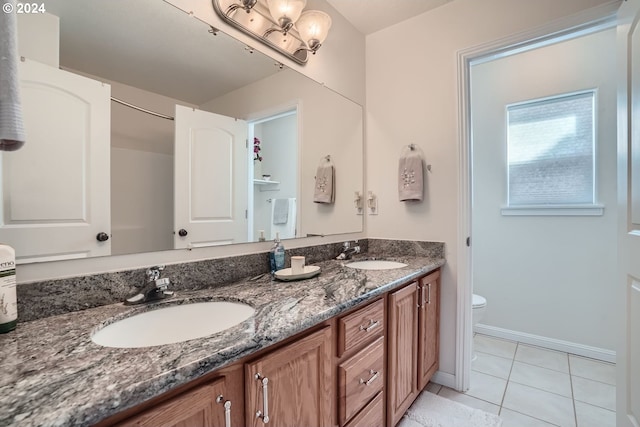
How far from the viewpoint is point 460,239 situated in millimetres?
1786

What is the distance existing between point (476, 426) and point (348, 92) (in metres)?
2.09

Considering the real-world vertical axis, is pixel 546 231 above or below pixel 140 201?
below

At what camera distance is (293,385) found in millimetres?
814

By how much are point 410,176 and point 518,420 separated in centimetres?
145

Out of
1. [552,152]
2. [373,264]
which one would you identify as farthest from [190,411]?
[552,152]

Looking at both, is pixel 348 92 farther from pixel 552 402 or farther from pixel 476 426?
pixel 552 402

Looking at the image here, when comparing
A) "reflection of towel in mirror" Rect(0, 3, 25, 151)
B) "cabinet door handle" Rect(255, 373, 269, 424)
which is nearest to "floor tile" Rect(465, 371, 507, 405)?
"cabinet door handle" Rect(255, 373, 269, 424)

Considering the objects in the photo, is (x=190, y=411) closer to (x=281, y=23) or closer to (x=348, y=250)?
(x=348, y=250)

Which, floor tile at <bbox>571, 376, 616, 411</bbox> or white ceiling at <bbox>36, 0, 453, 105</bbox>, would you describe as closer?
white ceiling at <bbox>36, 0, 453, 105</bbox>

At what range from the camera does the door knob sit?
919 millimetres

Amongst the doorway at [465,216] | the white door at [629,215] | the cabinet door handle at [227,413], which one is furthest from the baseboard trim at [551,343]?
the cabinet door handle at [227,413]

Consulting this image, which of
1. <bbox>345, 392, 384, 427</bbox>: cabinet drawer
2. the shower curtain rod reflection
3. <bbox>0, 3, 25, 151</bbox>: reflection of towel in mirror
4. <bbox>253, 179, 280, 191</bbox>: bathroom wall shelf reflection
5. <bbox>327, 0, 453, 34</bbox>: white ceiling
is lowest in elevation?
<bbox>345, 392, 384, 427</bbox>: cabinet drawer

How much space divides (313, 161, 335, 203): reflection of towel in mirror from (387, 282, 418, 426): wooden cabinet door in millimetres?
747

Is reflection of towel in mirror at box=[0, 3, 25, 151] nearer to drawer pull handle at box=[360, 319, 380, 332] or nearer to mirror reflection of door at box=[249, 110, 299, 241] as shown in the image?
mirror reflection of door at box=[249, 110, 299, 241]
